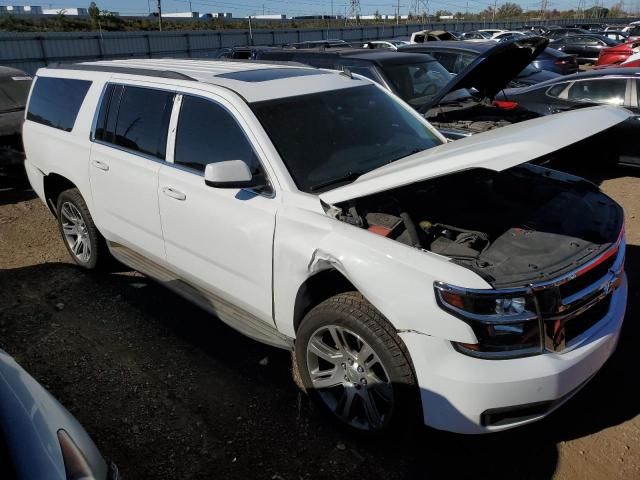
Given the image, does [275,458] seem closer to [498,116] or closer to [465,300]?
[465,300]

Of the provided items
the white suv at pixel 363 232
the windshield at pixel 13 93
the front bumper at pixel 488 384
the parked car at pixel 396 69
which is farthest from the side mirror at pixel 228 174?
the windshield at pixel 13 93

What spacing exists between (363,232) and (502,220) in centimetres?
99

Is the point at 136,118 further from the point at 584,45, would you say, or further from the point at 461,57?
the point at 584,45

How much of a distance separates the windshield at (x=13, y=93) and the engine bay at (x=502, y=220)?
23.5 ft

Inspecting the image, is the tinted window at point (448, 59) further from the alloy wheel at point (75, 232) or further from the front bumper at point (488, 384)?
the front bumper at point (488, 384)

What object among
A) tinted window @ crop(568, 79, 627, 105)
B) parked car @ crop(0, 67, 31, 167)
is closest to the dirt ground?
parked car @ crop(0, 67, 31, 167)

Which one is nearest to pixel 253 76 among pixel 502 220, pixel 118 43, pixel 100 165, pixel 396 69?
pixel 100 165

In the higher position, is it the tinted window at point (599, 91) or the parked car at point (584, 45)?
the parked car at point (584, 45)

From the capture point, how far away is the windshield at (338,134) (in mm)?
3230

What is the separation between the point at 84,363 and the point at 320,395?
179 centimetres

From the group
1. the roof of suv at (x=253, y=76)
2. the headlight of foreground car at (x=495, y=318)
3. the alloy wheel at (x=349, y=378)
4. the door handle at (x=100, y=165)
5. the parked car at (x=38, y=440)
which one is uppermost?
the roof of suv at (x=253, y=76)

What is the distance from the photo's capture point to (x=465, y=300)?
93.3 inches

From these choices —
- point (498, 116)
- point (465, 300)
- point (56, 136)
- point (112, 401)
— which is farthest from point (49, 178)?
point (498, 116)

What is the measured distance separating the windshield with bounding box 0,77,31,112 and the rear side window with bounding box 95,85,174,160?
15.5 feet
